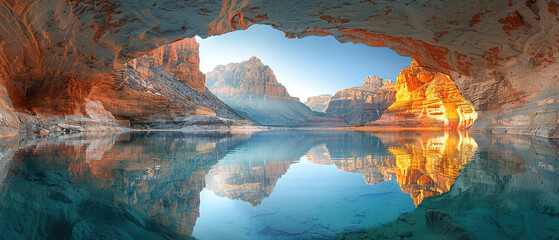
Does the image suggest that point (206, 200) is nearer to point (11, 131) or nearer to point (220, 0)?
point (220, 0)

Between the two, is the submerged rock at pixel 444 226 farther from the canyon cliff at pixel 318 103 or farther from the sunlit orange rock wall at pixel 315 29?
the canyon cliff at pixel 318 103

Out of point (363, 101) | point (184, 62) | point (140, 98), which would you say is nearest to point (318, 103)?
point (363, 101)

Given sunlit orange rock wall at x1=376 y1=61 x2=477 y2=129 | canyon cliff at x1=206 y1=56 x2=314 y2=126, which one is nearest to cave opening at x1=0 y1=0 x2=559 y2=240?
sunlit orange rock wall at x1=376 y1=61 x2=477 y2=129

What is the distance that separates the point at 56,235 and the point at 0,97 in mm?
10436

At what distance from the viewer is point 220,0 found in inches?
191

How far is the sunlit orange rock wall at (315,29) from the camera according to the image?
17.2ft

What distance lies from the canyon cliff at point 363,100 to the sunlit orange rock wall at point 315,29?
6237 centimetres

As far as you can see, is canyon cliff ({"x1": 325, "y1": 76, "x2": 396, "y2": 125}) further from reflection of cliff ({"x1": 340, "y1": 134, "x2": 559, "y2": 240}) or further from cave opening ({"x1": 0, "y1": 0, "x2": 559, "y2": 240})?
reflection of cliff ({"x1": 340, "y1": 134, "x2": 559, "y2": 240})

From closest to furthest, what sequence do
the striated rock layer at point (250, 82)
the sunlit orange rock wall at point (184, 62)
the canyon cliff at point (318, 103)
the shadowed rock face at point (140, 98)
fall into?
the shadowed rock face at point (140, 98)
the sunlit orange rock wall at point (184, 62)
the striated rock layer at point (250, 82)
the canyon cliff at point (318, 103)

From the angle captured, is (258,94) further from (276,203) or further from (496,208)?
(496,208)

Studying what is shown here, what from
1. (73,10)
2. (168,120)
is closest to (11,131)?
(73,10)

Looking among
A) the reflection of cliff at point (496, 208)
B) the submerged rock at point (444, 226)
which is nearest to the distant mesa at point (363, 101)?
the reflection of cliff at point (496, 208)

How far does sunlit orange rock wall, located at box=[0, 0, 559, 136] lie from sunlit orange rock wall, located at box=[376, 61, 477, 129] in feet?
35.0

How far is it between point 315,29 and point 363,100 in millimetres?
105988
